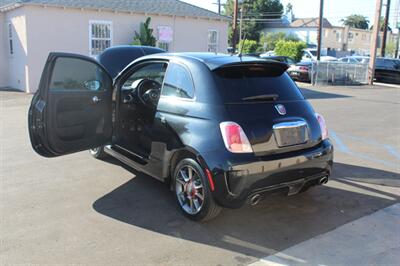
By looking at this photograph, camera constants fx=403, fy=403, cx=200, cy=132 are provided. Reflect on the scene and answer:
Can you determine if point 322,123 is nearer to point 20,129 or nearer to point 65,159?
point 65,159

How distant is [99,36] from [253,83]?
1402 cm

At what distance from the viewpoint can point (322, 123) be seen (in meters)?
4.62

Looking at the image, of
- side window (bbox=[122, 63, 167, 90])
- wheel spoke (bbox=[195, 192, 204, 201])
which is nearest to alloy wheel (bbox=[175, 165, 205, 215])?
wheel spoke (bbox=[195, 192, 204, 201])

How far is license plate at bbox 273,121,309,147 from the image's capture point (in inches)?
161

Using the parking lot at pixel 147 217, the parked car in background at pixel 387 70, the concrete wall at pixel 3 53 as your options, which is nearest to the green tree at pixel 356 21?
the parked car in background at pixel 387 70

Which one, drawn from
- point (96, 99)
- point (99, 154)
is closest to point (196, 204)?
point (96, 99)

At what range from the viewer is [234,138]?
3865 millimetres

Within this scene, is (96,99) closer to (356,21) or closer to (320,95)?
(320,95)

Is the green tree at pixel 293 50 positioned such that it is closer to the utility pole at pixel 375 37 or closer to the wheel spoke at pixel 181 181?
the utility pole at pixel 375 37

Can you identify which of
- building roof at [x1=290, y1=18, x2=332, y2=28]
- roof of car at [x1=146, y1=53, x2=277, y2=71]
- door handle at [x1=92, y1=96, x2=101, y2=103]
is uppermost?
building roof at [x1=290, y1=18, x2=332, y2=28]

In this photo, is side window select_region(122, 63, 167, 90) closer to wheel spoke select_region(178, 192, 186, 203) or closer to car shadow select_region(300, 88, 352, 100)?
wheel spoke select_region(178, 192, 186, 203)

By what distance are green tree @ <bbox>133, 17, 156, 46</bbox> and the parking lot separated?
11.2 meters

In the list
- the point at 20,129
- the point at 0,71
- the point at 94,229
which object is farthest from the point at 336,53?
the point at 94,229

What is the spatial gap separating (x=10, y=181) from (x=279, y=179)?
3615 mm
